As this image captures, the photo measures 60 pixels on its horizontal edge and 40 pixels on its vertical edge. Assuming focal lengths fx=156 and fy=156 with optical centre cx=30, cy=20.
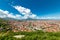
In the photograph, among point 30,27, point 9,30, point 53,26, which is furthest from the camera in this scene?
point 53,26

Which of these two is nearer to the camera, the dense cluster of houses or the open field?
the open field

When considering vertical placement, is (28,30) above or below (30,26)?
below

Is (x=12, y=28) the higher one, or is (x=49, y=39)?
(x=12, y=28)

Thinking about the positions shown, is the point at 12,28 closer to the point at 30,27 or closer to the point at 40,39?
the point at 30,27

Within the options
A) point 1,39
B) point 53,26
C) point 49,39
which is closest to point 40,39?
point 49,39

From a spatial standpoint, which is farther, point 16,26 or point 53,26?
point 53,26

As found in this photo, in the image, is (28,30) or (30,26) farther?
(30,26)

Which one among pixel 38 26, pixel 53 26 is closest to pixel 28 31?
pixel 38 26

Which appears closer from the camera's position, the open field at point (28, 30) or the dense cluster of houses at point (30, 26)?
the open field at point (28, 30)

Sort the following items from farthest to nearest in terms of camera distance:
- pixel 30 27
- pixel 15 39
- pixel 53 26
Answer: pixel 53 26 < pixel 30 27 < pixel 15 39

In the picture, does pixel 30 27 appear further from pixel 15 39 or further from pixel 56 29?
pixel 15 39
